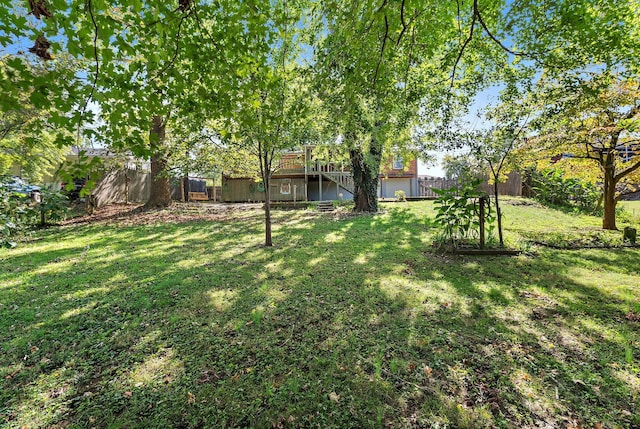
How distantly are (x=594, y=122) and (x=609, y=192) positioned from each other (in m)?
2.44

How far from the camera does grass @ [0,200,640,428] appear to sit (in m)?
2.08

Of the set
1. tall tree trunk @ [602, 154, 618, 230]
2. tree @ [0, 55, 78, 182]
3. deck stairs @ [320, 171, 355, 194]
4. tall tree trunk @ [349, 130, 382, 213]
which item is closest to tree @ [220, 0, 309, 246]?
tree @ [0, 55, 78, 182]

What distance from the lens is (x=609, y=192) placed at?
7.78 m

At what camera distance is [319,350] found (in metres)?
2.79

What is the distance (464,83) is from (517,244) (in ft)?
13.2

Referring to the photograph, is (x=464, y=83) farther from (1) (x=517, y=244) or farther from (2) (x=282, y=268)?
(2) (x=282, y=268)

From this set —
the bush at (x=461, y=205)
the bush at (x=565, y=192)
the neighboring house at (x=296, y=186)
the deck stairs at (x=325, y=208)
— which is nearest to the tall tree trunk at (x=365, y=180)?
the deck stairs at (x=325, y=208)

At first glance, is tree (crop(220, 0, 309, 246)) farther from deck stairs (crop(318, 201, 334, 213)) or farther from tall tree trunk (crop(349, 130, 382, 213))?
deck stairs (crop(318, 201, 334, 213))

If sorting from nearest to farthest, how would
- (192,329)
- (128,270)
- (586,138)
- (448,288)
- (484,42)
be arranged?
(192,329)
(448,288)
(128,270)
(484,42)
(586,138)

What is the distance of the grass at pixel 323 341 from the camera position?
208 centimetres

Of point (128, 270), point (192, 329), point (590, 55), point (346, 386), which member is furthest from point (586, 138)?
point (128, 270)

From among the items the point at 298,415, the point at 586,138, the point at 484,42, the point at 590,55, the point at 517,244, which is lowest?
the point at 298,415

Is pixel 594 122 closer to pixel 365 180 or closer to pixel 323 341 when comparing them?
pixel 365 180

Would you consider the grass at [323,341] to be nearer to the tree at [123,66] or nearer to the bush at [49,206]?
the tree at [123,66]
